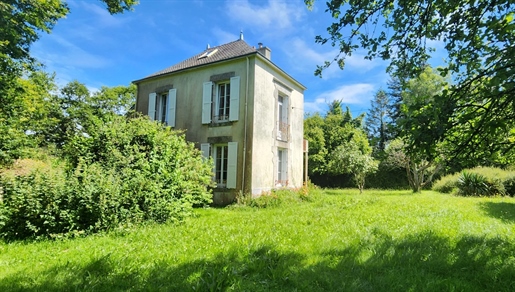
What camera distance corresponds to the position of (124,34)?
8.00 metres

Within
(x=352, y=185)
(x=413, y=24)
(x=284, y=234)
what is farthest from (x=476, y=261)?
(x=352, y=185)

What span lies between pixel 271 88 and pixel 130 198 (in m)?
7.58

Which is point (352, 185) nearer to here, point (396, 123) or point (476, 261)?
point (476, 261)

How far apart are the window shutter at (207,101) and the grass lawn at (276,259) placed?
6.19 meters

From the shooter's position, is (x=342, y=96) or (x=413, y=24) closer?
(x=413, y=24)

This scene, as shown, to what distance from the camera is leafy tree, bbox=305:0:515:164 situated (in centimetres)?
275

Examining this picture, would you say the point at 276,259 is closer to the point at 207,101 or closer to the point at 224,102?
the point at 224,102

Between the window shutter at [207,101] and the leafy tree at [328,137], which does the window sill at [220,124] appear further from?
the leafy tree at [328,137]

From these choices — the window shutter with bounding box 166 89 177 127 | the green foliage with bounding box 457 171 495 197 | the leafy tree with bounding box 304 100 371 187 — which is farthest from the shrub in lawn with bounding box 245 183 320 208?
the leafy tree with bounding box 304 100 371 187

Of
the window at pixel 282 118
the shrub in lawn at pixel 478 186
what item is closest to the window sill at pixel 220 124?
the window at pixel 282 118

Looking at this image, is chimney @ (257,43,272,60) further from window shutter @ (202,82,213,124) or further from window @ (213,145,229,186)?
window @ (213,145,229,186)

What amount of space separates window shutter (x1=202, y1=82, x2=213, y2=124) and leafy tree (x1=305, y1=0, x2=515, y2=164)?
25.8 feet

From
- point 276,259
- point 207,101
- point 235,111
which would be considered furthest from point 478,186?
point 276,259

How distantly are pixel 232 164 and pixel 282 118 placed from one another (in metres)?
3.76
